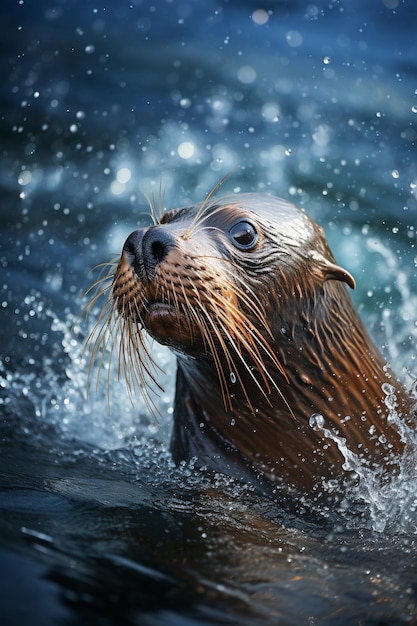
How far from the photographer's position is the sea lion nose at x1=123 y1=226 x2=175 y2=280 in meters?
3.12

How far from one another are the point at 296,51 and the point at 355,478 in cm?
600

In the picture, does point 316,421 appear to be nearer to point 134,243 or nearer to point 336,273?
point 336,273

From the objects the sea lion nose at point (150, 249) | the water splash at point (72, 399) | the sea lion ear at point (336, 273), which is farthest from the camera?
the water splash at point (72, 399)

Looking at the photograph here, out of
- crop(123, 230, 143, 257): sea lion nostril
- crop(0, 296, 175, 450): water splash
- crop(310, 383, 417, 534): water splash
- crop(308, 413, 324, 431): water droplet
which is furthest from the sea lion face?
crop(0, 296, 175, 450): water splash

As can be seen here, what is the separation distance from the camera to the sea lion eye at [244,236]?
135 inches

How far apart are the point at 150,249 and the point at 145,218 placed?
409 cm

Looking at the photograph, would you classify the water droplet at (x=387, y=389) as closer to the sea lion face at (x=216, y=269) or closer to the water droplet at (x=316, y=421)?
A: the water droplet at (x=316, y=421)

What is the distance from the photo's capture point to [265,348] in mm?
3430

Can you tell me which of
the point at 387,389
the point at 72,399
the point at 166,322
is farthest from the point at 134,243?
the point at 72,399

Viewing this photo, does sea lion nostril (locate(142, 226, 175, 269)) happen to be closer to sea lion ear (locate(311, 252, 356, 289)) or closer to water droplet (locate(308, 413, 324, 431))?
sea lion ear (locate(311, 252, 356, 289))

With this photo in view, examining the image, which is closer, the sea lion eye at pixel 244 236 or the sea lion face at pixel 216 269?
the sea lion face at pixel 216 269

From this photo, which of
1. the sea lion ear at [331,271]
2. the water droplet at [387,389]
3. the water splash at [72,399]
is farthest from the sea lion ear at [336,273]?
the water splash at [72,399]

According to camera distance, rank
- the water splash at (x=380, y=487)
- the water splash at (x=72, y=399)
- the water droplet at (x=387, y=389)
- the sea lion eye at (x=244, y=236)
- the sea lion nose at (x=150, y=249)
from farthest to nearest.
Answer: the water splash at (x=72, y=399) < the water droplet at (x=387, y=389) < the sea lion eye at (x=244, y=236) < the water splash at (x=380, y=487) < the sea lion nose at (x=150, y=249)

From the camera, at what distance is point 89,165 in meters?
7.73
